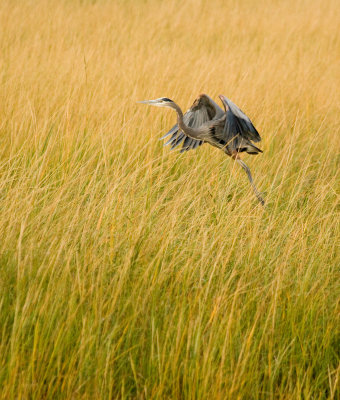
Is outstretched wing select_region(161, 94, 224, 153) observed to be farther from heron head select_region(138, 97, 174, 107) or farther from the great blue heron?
heron head select_region(138, 97, 174, 107)

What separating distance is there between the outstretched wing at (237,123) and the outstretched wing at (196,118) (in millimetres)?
279

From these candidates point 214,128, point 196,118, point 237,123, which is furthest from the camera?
point 196,118

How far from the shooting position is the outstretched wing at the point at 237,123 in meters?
3.46

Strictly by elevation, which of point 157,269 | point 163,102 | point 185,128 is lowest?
point 157,269

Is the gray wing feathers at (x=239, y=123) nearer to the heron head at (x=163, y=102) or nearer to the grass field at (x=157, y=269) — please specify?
the grass field at (x=157, y=269)

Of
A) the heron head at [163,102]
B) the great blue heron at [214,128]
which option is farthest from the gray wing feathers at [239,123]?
the heron head at [163,102]

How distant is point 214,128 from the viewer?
12.5 feet

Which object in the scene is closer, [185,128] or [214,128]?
[185,128]

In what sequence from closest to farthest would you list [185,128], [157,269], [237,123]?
[157,269]
[237,123]
[185,128]

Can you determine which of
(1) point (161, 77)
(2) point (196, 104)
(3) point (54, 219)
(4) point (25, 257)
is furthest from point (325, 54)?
(4) point (25, 257)

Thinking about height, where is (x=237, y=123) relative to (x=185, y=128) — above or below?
above

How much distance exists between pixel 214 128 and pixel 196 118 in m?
0.28

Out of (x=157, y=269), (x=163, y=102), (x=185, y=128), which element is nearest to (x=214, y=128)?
(x=185, y=128)

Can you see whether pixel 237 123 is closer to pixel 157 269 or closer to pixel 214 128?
pixel 214 128
